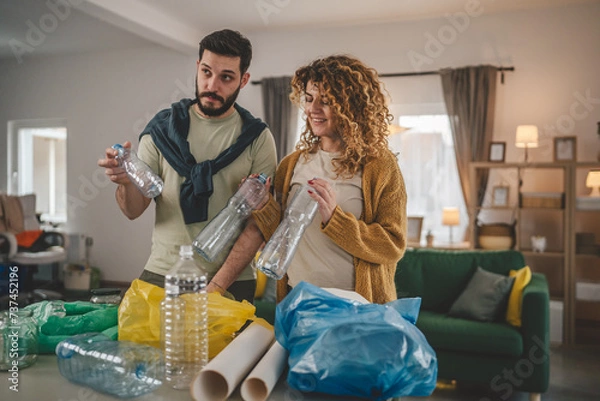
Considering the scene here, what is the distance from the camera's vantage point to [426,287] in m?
3.74

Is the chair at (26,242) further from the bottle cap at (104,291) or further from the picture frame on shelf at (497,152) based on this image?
the picture frame on shelf at (497,152)

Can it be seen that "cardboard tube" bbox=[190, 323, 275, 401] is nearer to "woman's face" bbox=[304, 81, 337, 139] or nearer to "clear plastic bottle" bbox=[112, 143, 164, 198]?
"clear plastic bottle" bbox=[112, 143, 164, 198]

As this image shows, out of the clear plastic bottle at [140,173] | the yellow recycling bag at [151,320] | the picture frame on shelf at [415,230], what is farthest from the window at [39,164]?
the yellow recycling bag at [151,320]

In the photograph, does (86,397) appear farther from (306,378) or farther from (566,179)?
(566,179)

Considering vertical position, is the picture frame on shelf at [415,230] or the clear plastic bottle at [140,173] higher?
the clear plastic bottle at [140,173]

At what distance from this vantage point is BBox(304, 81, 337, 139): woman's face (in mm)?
1593

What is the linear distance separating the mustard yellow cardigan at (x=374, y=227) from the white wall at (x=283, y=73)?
12.6ft

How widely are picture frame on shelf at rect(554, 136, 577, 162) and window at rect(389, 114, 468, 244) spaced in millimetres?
942

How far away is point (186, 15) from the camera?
5.04m

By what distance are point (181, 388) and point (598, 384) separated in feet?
10.8

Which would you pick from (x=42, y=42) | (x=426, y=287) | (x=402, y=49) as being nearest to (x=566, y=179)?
(x=426, y=287)

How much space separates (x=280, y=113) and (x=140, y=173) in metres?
4.19

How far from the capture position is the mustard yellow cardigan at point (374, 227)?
1432mm

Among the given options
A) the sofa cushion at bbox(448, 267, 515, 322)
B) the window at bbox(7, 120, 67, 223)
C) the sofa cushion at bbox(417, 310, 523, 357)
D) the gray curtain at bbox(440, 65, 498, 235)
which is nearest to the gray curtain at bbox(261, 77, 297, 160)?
the gray curtain at bbox(440, 65, 498, 235)
